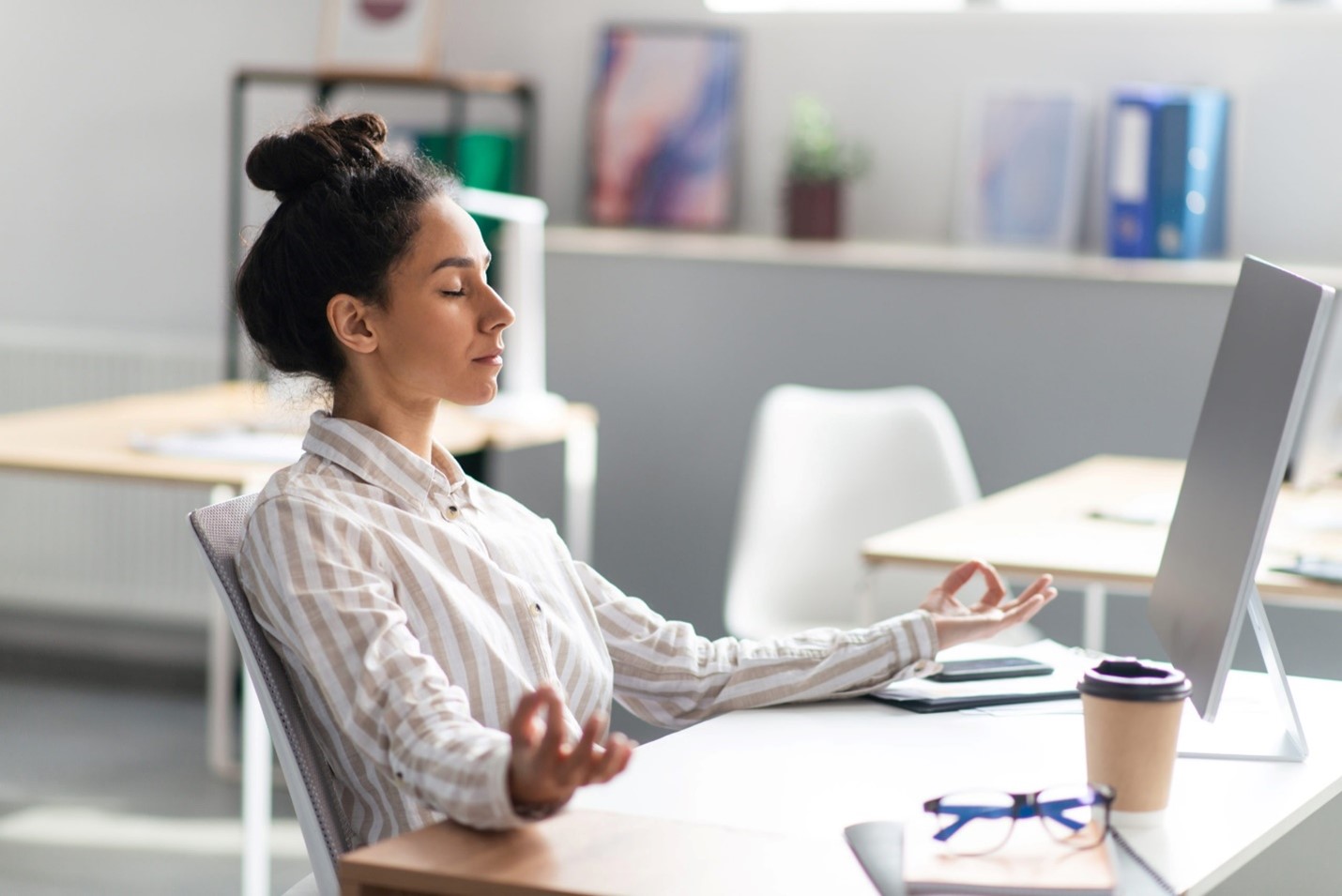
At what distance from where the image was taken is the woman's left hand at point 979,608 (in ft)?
5.77

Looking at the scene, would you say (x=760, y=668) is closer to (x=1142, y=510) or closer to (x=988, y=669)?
(x=988, y=669)

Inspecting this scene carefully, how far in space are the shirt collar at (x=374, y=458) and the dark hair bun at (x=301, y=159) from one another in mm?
219

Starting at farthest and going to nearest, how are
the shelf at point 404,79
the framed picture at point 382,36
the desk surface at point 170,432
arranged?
the framed picture at point 382,36 → the shelf at point 404,79 → the desk surface at point 170,432

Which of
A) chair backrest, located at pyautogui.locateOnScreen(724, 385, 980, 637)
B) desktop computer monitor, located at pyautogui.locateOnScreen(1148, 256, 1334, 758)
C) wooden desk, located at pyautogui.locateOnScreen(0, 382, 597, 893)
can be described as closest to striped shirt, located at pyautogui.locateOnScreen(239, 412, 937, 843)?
desktop computer monitor, located at pyautogui.locateOnScreen(1148, 256, 1334, 758)

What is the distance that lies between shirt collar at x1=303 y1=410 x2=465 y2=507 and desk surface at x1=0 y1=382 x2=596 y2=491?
1432 mm

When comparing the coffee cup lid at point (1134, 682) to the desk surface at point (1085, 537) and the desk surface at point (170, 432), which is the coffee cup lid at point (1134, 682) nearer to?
the desk surface at point (1085, 537)

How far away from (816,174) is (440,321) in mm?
2457

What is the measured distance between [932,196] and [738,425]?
0.66 metres

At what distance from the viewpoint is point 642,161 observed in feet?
13.8

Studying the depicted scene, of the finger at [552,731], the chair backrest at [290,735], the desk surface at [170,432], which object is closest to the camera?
the finger at [552,731]

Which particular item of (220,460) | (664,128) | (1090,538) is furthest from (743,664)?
(664,128)

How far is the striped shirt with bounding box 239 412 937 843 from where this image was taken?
4.42 feet

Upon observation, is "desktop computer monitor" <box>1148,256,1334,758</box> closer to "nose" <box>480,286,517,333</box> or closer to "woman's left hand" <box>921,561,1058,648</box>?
"woman's left hand" <box>921,561,1058,648</box>

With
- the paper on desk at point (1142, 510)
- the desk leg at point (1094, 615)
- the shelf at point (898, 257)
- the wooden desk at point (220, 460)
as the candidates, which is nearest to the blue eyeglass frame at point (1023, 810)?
the paper on desk at point (1142, 510)
